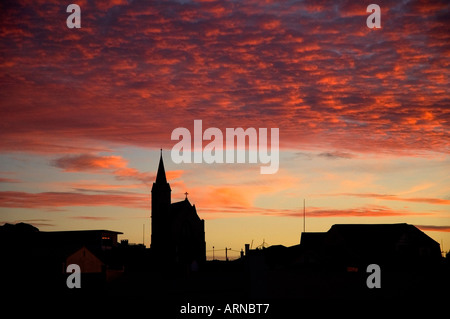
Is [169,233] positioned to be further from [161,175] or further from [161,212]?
[161,175]

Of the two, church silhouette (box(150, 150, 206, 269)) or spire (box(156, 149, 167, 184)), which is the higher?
spire (box(156, 149, 167, 184))

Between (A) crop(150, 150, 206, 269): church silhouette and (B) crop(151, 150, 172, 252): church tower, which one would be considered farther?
(B) crop(151, 150, 172, 252): church tower

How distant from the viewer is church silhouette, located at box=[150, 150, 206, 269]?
10269 cm

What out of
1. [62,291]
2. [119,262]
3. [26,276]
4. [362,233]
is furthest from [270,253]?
[62,291]

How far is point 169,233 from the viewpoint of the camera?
103375 mm

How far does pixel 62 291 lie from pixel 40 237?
42181mm

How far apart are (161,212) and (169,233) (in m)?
4.10

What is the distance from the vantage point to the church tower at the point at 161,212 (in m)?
104

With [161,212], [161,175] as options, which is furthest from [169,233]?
[161,175]

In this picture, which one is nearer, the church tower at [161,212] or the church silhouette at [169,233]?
the church silhouette at [169,233]

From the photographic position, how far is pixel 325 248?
249 ft

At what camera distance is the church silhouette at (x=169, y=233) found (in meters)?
103

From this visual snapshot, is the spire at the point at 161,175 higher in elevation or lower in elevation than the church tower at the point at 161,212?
higher
